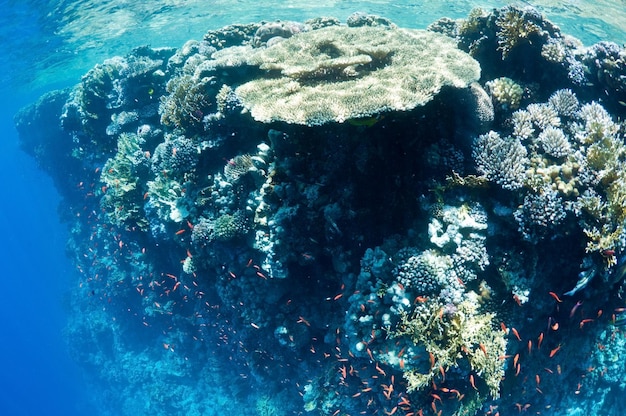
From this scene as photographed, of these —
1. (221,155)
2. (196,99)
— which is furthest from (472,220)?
(196,99)

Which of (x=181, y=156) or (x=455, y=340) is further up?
(x=181, y=156)

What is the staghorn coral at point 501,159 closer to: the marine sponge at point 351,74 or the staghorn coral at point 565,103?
the marine sponge at point 351,74

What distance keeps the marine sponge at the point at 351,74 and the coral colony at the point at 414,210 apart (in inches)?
1.6

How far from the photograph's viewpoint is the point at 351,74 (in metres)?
6.28

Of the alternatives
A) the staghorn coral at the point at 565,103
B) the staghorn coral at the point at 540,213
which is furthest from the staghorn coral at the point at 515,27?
the staghorn coral at the point at 540,213

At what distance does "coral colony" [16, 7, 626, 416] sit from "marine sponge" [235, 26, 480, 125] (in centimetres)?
4

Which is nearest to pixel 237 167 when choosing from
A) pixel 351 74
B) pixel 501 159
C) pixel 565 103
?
pixel 351 74

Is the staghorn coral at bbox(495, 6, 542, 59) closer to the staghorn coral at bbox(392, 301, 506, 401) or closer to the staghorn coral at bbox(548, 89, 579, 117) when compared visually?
the staghorn coral at bbox(548, 89, 579, 117)

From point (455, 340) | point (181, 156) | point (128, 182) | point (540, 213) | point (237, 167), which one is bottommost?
point (128, 182)

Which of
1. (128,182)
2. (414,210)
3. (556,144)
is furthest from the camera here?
(128,182)

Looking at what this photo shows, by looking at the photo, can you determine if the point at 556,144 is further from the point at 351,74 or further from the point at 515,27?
the point at 351,74

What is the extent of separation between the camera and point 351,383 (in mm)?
7801

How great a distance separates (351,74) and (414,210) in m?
2.69

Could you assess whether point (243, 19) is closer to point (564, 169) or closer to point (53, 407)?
point (564, 169)
